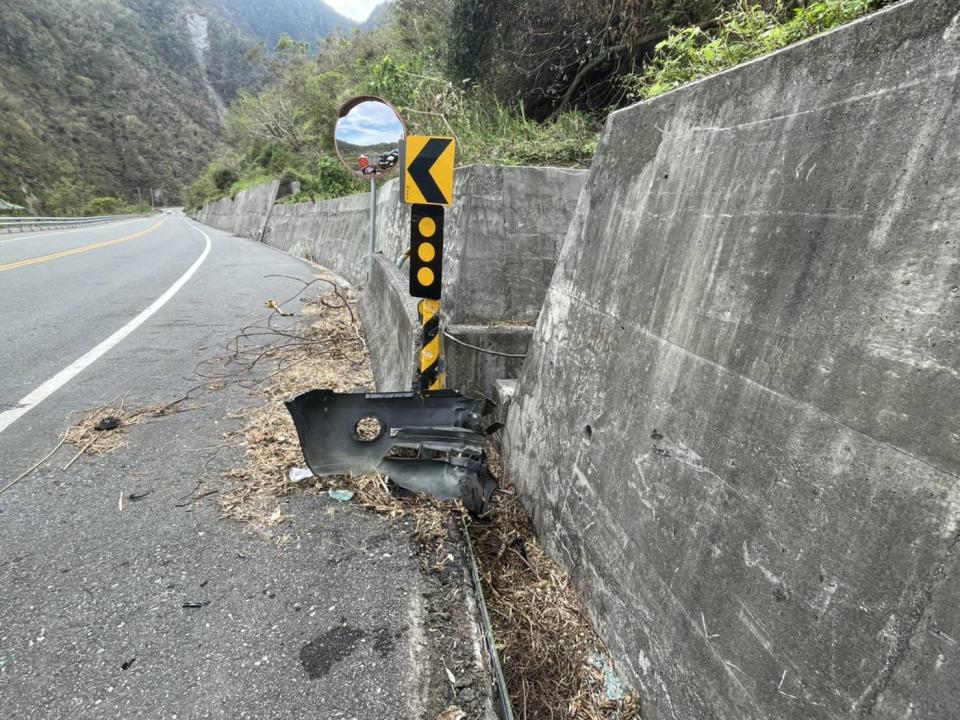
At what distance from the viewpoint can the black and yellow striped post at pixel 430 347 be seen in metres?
A: 3.50

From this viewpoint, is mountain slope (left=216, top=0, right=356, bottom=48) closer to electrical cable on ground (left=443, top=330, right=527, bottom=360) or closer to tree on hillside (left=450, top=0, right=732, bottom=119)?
tree on hillside (left=450, top=0, right=732, bottom=119)

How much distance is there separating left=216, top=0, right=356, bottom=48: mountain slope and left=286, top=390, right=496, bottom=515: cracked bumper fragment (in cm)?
18893

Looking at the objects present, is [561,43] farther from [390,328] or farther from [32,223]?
[32,223]

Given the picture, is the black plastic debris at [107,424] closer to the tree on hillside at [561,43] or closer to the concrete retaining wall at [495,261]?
the concrete retaining wall at [495,261]

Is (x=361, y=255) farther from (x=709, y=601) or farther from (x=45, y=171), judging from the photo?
(x=45, y=171)

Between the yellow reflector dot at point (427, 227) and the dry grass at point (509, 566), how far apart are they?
161cm

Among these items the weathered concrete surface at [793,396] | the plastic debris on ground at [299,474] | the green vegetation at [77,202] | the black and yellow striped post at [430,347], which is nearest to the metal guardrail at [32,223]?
the green vegetation at [77,202]

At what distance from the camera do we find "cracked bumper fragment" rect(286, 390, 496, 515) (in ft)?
10.2

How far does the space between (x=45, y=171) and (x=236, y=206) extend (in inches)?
1318

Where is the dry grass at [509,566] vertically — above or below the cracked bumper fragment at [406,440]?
below

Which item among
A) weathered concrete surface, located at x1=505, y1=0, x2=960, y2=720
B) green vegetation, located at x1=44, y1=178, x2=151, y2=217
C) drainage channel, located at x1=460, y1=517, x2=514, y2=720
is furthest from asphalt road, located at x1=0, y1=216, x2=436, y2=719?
green vegetation, located at x1=44, y1=178, x2=151, y2=217

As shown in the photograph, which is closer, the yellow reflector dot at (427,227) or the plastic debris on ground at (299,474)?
the plastic debris on ground at (299,474)

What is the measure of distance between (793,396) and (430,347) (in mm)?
2451

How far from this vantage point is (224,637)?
2.07 meters
